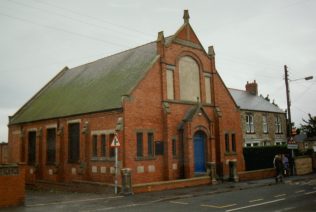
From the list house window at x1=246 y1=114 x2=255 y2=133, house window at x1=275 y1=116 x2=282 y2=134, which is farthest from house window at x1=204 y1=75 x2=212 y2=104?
house window at x1=275 y1=116 x2=282 y2=134

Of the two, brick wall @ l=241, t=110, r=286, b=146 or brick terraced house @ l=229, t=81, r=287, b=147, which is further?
brick terraced house @ l=229, t=81, r=287, b=147

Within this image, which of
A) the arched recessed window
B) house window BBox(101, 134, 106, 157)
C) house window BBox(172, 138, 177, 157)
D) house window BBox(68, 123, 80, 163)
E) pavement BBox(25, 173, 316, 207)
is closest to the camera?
pavement BBox(25, 173, 316, 207)

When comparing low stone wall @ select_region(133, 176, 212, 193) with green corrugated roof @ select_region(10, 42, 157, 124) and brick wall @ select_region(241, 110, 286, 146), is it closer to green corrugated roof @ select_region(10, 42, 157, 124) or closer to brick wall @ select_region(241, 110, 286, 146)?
green corrugated roof @ select_region(10, 42, 157, 124)

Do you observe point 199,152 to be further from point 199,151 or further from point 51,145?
point 51,145

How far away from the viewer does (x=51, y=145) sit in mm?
29859

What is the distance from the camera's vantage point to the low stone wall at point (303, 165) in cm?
3139

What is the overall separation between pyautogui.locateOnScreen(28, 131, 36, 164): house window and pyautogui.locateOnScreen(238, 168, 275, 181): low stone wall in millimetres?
18566

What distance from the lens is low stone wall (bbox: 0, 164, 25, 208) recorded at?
1538cm

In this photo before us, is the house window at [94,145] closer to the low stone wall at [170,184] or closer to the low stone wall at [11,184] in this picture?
the low stone wall at [170,184]

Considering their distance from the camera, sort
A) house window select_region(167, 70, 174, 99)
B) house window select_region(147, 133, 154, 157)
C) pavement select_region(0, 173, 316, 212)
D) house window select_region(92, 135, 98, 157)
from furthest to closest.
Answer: house window select_region(167, 70, 174, 99) → house window select_region(92, 135, 98, 157) → house window select_region(147, 133, 154, 157) → pavement select_region(0, 173, 316, 212)

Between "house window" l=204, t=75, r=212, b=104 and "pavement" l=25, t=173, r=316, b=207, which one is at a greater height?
"house window" l=204, t=75, r=212, b=104

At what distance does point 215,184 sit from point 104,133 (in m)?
8.35

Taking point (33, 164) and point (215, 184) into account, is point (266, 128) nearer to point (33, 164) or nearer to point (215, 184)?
point (215, 184)

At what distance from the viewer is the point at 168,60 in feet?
82.7
